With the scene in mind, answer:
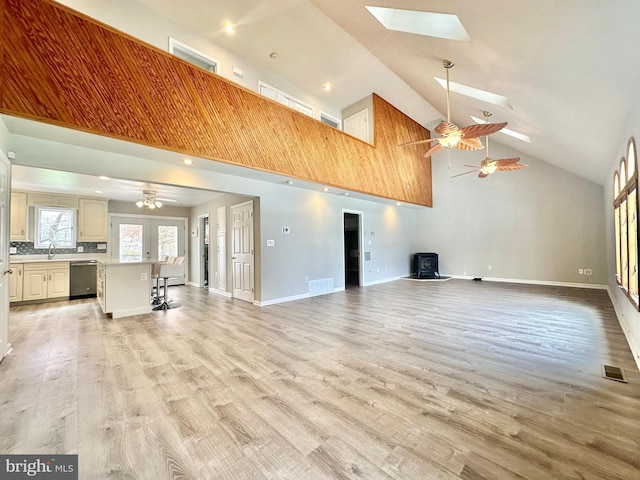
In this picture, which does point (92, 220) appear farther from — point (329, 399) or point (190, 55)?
point (329, 399)

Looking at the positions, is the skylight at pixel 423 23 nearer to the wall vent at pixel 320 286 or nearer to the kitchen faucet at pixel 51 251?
the wall vent at pixel 320 286

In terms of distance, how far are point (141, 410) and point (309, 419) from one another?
1.28 m

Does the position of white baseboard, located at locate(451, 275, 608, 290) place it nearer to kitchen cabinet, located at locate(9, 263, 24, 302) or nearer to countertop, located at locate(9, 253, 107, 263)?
countertop, located at locate(9, 253, 107, 263)

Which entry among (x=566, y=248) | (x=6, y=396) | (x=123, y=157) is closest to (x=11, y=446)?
(x=6, y=396)

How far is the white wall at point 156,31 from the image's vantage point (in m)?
3.71

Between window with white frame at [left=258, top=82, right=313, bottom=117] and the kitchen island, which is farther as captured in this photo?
window with white frame at [left=258, top=82, right=313, bottom=117]

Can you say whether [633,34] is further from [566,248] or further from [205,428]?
[566,248]

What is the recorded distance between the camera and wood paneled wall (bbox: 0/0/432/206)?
248 centimetres

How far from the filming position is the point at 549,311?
462 cm

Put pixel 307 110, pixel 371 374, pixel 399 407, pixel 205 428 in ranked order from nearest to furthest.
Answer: pixel 205 428 → pixel 399 407 → pixel 371 374 → pixel 307 110

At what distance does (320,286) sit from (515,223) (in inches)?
251

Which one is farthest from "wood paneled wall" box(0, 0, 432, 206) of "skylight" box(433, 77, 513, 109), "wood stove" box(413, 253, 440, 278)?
"wood stove" box(413, 253, 440, 278)

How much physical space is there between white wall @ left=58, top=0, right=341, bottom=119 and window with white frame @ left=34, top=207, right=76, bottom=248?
512cm

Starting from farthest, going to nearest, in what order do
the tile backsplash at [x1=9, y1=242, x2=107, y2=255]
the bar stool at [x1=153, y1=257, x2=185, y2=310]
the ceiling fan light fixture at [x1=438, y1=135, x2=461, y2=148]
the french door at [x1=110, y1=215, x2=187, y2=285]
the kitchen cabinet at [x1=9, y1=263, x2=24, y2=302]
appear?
the french door at [x1=110, y1=215, x2=187, y2=285]
the tile backsplash at [x1=9, y1=242, x2=107, y2=255]
the kitchen cabinet at [x1=9, y1=263, x2=24, y2=302]
the bar stool at [x1=153, y1=257, x2=185, y2=310]
the ceiling fan light fixture at [x1=438, y1=135, x2=461, y2=148]
